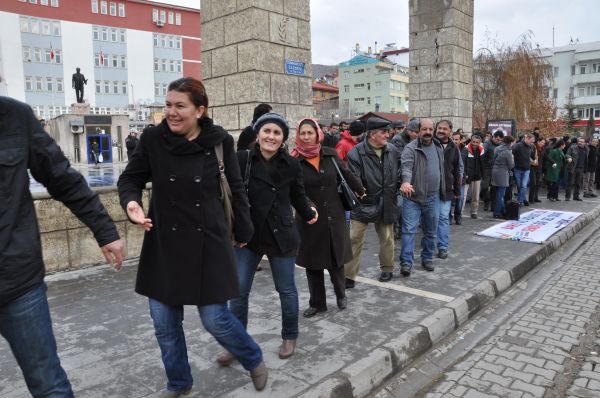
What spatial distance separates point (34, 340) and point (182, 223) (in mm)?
960

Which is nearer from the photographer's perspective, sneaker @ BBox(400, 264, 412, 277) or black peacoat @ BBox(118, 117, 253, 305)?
black peacoat @ BBox(118, 117, 253, 305)

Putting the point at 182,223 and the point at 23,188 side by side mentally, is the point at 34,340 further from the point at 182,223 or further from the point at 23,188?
the point at 182,223

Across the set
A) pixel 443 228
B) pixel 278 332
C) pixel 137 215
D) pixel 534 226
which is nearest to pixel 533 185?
pixel 534 226

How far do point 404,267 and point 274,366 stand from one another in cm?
289

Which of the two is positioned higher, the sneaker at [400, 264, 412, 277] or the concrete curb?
the sneaker at [400, 264, 412, 277]

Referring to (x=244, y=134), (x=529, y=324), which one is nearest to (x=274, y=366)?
(x=244, y=134)

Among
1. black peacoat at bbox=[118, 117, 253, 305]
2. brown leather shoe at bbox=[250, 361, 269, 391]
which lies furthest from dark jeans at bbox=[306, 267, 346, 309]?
black peacoat at bbox=[118, 117, 253, 305]

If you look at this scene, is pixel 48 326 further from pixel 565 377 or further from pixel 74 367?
pixel 565 377

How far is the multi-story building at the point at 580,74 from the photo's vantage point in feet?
206

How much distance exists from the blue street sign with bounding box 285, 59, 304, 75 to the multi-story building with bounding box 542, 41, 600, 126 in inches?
2512

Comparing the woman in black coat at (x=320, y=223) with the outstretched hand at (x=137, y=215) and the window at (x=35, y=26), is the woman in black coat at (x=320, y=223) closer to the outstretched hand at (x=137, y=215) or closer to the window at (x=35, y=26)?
the outstretched hand at (x=137, y=215)

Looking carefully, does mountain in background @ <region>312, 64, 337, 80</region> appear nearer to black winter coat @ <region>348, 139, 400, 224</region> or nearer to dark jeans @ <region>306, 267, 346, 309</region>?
black winter coat @ <region>348, 139, 400, 224</region>

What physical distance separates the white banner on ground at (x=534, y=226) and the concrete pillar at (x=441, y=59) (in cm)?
309

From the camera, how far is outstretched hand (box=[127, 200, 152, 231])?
276cm
